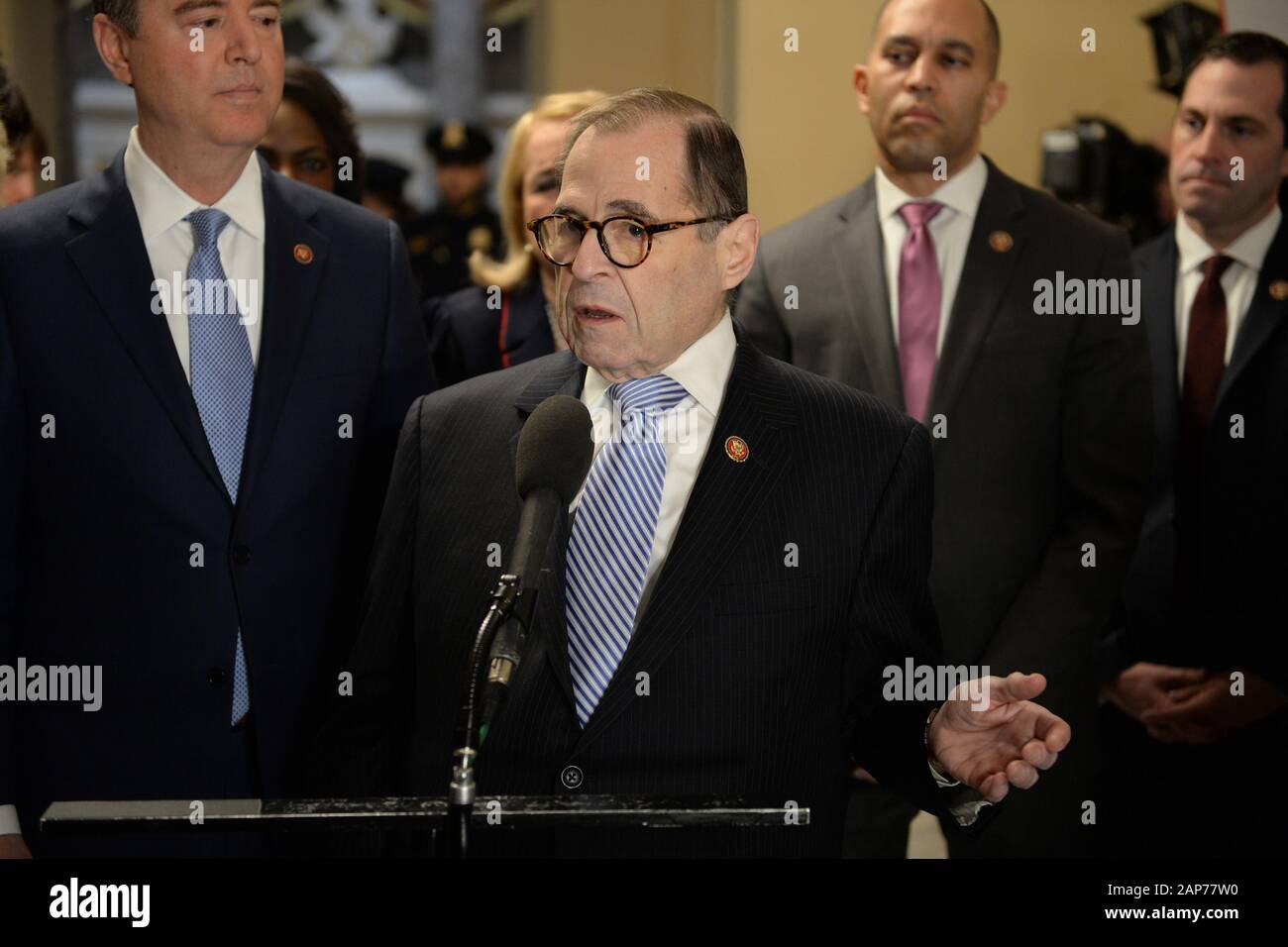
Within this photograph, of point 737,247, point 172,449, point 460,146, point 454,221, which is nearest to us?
point 737,247

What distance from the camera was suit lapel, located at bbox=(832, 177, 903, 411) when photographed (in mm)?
2580

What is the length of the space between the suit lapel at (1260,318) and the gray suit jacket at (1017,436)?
0.26m

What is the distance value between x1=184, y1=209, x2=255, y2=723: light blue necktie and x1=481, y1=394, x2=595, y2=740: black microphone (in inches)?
25.2

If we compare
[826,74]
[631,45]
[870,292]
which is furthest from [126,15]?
[631,45]

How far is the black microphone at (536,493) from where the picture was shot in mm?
1278

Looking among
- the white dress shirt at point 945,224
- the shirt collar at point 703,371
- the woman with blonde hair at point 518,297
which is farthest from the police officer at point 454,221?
the shirt collar at point 703,371

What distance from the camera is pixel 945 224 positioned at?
8.86 feet

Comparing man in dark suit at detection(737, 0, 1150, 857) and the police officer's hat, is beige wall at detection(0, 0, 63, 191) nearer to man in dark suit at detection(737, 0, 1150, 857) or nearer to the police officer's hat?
the police officer's hat

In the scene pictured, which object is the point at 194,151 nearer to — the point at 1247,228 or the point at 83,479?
the point at 83,479

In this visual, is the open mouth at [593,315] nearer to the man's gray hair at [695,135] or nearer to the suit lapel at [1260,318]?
the man's gray hair at [695,135]

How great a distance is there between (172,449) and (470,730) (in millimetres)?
901

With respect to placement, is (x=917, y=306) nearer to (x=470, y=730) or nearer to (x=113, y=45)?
(x=113, y=45)

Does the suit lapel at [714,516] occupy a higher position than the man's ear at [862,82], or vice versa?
the man's ear at [862,82]

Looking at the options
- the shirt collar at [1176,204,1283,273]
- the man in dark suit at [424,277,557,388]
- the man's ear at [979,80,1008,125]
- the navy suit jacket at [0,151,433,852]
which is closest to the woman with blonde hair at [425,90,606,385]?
the man in dark suit at [424,277,557,388]
